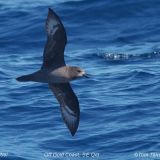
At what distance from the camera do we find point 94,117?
16891mm

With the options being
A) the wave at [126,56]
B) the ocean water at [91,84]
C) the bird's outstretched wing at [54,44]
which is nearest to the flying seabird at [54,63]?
the bird's outstretched wing at [54,44]

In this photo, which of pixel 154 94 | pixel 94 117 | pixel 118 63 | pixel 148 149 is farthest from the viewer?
pixel 118 63

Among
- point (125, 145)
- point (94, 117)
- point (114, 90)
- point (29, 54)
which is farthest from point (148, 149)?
point (29, 54)

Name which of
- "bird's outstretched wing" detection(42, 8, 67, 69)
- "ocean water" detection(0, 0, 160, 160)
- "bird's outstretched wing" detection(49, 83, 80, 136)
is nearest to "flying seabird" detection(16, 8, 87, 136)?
"bird's outstretched wing" detection(42, 8, 67, 69)

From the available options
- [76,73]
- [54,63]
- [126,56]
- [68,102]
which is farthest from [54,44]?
[126,56]

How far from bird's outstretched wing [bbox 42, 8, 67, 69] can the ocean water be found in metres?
2.70

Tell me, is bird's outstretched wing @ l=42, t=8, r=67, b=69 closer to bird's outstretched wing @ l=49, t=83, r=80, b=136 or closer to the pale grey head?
the pale grey head

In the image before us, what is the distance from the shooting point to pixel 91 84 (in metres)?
18.7

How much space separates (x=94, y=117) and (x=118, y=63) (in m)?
3.65

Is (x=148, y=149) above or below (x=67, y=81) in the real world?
below

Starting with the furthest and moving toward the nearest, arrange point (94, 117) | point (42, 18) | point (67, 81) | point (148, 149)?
point (42, 18), point (94, 117), point (148, 149), point (67, 81)

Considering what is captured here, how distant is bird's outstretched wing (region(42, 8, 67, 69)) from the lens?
13164mm

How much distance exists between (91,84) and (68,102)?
457cm

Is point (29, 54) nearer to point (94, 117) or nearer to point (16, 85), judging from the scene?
point (16, 85)
